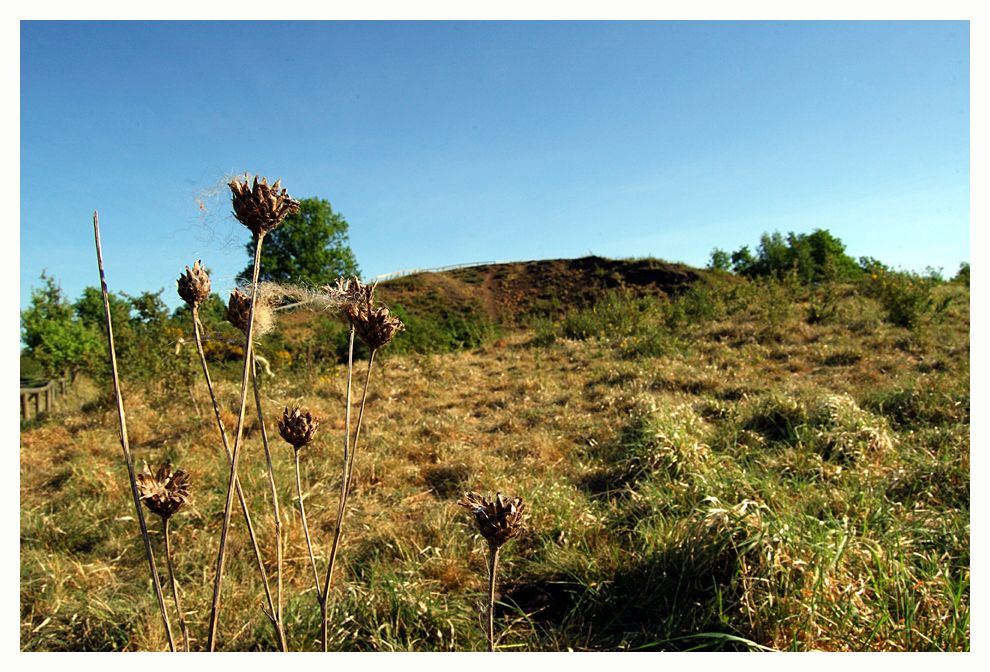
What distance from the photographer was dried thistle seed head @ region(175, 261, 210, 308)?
81 cm

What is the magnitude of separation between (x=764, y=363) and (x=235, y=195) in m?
7.55

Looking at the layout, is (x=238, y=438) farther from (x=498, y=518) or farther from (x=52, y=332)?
(x=52, y=332)

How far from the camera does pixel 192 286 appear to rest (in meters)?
0.81

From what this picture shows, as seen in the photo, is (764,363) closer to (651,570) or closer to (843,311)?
(843,311)

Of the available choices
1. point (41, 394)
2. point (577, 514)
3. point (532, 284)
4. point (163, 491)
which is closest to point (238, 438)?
point (163, 491)

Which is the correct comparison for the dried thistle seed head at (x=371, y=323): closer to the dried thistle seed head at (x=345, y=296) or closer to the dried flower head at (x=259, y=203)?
the dried thistle seed head at (x=345, y=296)

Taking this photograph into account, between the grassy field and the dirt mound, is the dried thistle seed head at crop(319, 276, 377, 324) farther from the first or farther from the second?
the dirt mound

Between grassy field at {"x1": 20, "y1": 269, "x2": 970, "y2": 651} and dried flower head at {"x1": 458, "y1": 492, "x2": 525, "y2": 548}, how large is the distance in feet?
3.52

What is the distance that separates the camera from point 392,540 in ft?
9.54

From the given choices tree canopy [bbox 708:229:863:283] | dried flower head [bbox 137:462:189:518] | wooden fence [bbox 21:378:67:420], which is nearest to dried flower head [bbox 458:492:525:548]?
dried flower head [bbox 137:462:189:518]

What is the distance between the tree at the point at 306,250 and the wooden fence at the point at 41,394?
4.01m

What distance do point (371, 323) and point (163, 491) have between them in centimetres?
35

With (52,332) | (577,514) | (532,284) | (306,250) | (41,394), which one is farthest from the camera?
(532,284)

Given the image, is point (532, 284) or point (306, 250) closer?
point (306, 250)
